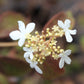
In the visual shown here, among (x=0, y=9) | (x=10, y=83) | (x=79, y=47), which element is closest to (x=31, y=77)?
(x=10, y=83)

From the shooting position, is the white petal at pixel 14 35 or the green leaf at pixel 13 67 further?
the green leaf at pixel 13 67

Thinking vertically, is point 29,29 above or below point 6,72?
above

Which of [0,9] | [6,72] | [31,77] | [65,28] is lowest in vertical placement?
[31,77]

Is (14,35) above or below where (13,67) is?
above

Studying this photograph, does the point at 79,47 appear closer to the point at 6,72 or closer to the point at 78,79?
the point at 78,79

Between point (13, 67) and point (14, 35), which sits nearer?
point (14, 35)

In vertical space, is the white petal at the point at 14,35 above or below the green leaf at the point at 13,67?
above

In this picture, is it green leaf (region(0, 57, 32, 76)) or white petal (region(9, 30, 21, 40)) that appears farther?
A: green leaf (region(0, 57, 32, 76))

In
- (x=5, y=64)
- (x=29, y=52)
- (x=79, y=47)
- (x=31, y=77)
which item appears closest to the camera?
(x=29, y=52)

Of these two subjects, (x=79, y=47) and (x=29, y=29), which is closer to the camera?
(x=29, y=29)

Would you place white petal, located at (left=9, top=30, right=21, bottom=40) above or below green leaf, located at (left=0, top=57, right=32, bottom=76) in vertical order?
above

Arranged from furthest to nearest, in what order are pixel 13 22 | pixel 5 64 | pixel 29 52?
1. pixel 13 22
2. pixel 5 64
3. pixel 29 52
